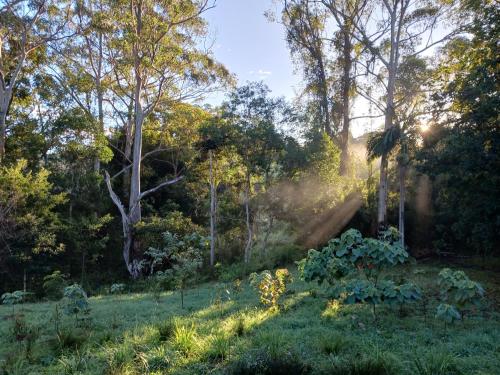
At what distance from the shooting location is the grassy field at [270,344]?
377 cm

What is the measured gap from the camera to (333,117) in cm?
2102

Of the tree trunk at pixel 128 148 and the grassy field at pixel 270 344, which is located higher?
the tree trunk at pixel 128 148

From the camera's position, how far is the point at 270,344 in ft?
14.0

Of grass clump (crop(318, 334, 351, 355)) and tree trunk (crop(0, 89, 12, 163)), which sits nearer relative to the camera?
grass clump (crop(318, 334, 351, 355))

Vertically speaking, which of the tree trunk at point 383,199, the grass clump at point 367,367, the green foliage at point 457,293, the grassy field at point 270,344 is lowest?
the grassy field at point 270,344

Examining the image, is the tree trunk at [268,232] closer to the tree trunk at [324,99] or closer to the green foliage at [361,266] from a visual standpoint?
the tree trunk at [324,99]

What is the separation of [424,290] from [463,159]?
3597 mm

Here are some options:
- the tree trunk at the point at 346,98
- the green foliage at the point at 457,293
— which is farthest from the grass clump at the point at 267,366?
the tree trunk at the point at 346,98

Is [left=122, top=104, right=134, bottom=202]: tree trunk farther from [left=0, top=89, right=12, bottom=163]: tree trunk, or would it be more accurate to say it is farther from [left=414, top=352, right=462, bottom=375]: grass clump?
[left=414, top=352, right=462, bottom=375]: grass clump

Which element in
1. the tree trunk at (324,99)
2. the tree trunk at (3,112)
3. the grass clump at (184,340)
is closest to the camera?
the grass clump at (184,340)

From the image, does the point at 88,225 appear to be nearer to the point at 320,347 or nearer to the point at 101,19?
the point at 101,19

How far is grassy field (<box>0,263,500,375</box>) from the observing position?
3773 mm

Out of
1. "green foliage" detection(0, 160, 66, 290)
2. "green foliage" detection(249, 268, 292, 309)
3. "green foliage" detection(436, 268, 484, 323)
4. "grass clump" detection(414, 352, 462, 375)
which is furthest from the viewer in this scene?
"green foliage" detection(0, 160, 66, 290)

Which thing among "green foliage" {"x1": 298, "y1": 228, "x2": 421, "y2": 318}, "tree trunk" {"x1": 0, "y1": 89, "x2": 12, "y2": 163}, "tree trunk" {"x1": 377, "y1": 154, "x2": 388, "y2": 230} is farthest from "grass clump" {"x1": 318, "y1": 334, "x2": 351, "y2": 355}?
"tree trunk" {"x1": 0, "y1": 89, "x2": 12, "y2": 163}
